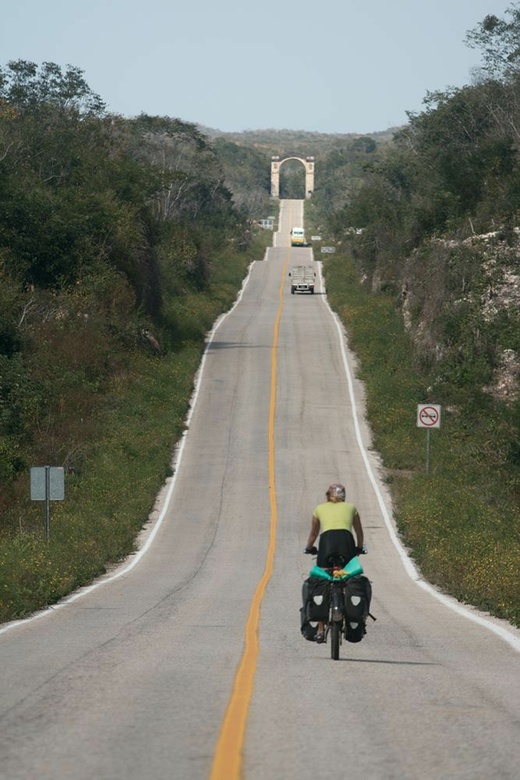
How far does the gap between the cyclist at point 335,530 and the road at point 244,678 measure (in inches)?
39.9

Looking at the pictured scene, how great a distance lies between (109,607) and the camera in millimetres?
17453

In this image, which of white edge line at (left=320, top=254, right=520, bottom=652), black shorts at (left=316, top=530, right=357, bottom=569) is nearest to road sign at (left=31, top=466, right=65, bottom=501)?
white edge line at (left=320, top=254, right=520, bottom=652)

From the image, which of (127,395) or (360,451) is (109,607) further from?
(127,395)

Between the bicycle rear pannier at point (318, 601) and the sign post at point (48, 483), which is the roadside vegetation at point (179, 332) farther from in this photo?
the bicycle rear pannier at point (318, 601)

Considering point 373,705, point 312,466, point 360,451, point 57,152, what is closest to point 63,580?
point 373,705

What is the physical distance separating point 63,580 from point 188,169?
82.8 meters

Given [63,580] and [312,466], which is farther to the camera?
[312,466]

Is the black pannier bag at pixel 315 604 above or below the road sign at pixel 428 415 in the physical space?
above

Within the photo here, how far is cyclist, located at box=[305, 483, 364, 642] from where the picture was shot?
1203cm

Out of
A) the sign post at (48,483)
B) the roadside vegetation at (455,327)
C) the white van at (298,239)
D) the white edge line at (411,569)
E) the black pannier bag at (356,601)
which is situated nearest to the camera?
the black pannier bag at (356,601)

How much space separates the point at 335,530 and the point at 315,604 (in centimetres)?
81

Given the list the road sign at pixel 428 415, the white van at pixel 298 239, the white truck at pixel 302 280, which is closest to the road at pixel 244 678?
the road sign at pixel 428 415

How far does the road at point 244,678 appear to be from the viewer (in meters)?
6.84

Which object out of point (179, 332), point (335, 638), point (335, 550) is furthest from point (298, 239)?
point (335, 638)
